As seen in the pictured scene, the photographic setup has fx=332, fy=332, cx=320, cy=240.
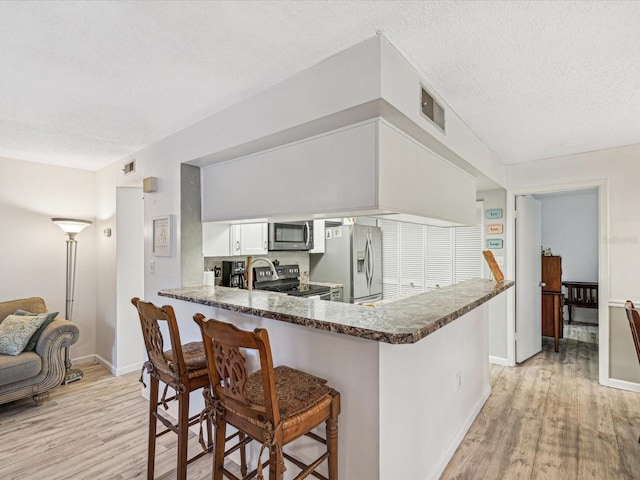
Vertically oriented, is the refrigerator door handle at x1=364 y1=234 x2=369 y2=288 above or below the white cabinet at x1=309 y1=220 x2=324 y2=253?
below

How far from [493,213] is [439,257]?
3.09ft

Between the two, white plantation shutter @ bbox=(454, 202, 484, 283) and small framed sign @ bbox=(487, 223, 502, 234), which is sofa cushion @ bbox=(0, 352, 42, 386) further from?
small framed sign @ bbox=(487, 223, 502, 234)

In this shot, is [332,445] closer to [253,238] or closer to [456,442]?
[456,442]

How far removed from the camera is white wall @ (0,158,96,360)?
359 centimetres

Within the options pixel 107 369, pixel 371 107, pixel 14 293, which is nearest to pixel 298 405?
pixel 371 107

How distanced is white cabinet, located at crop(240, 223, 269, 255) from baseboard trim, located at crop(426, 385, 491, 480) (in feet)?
7.85

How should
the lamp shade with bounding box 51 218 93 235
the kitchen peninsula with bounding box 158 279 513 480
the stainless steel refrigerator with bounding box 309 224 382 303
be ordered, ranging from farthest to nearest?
1. the stainless steel refrigerator with bounding box 309 224 382 303
2. the lamp shade with bounding box 51 218 93 235
3. the kitchen peninsula with bounding box 158 279 513 480

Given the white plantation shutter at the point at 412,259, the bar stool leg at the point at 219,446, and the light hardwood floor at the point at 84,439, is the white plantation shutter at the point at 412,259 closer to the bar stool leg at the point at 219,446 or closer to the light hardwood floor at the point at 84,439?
the light hardwood floor at the point at 84,439

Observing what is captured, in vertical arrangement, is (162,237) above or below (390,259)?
above

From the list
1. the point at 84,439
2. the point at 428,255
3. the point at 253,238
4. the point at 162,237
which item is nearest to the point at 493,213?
the point at 428,255

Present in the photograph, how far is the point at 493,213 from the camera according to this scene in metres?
4.04

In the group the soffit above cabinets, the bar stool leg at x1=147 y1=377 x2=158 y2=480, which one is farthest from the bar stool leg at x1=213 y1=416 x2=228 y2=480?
the soffit above cabinets

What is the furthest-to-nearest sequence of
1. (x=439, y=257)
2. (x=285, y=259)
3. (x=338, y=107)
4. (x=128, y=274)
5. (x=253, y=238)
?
(x=439, y=257)
(x=285, y=259)
(x=128, y=274)
(x=253, y=238)
(x=338, y=107)

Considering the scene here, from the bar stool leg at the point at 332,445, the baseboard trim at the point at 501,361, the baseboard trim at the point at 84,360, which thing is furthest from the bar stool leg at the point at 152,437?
the baseboard trim at the point at 501,361
